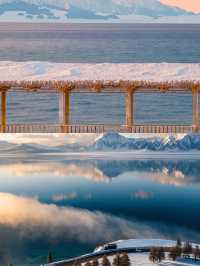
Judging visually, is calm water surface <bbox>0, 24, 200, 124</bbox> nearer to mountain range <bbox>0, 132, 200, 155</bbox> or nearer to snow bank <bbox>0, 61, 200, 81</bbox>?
snow bank <bbox>0, 61, 200, 81</bbox>

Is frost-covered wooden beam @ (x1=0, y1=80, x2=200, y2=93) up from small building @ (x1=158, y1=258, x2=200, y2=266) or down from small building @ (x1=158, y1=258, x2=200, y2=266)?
up

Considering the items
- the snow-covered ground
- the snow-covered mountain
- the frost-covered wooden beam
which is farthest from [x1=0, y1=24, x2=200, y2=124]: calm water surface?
the snow-covered ground

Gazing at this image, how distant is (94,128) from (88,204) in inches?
641

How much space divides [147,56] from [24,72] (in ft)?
244

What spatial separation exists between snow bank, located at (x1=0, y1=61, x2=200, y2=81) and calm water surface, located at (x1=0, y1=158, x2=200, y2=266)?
10224 millimetres

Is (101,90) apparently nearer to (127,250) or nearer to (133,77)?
(133,77)

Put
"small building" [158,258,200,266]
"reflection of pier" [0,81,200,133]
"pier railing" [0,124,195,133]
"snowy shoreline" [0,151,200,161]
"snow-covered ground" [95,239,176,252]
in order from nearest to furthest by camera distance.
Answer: "small building" [158,258,200,266], "snow-covered ground" [95,239,176,252], "snowy shoreline" [0,151,200,161], "reflection of pier" [0,81,200,133], "pier railing" [0,124,195,133]

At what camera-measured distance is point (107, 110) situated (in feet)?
222

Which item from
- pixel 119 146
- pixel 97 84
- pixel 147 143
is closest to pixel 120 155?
pixel 119 146

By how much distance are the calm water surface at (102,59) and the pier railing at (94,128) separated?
914 cm

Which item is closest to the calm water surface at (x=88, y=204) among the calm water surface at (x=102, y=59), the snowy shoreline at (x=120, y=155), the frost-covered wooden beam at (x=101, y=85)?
the snowy shoreline at (x=120, y=155)

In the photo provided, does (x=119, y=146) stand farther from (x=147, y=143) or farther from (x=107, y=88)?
(x=107, y=88)

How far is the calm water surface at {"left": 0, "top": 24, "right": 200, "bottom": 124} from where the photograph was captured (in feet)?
209

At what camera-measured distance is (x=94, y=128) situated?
5144cm
